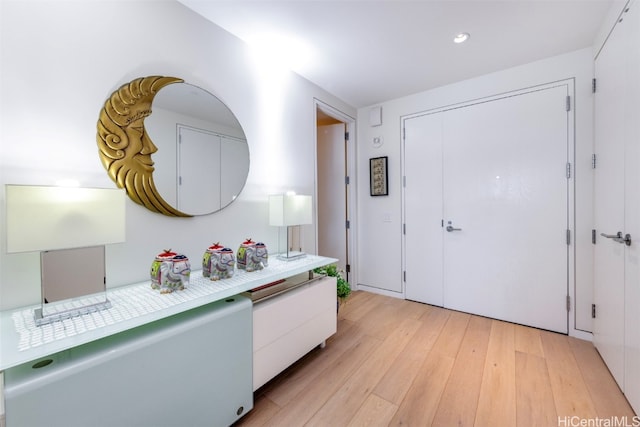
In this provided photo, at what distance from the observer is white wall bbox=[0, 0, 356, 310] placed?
3.59 ft

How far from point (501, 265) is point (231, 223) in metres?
2.53

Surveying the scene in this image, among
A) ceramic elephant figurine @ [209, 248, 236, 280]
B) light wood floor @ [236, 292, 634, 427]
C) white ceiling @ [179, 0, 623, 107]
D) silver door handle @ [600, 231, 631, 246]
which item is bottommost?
light wood floor @ [236, 292, 634, 427]

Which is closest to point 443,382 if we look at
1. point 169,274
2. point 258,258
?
point 258,258

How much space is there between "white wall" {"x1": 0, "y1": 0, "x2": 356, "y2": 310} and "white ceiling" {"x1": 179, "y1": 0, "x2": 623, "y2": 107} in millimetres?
268

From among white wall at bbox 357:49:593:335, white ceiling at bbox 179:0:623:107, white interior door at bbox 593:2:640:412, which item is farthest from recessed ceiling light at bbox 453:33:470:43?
white interior door at bbox 593:2:640:412

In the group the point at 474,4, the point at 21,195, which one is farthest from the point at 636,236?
the point at 21,195

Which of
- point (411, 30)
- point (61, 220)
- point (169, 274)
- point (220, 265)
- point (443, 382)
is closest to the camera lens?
point (61, 220)

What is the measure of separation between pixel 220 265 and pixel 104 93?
1085 mm

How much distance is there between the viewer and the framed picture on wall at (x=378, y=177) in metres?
3.10

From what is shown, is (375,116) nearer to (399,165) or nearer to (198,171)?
(399,165)

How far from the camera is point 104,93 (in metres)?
1.32

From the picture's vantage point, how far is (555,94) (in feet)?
7.19

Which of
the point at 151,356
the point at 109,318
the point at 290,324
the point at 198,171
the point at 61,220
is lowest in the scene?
the point at 290,324

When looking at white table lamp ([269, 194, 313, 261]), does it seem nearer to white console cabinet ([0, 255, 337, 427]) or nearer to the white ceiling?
white console cabinet ([0, 255, 337, 427])
